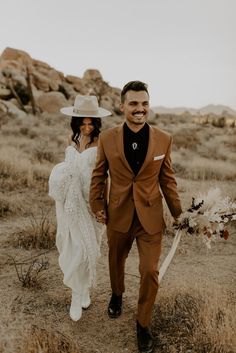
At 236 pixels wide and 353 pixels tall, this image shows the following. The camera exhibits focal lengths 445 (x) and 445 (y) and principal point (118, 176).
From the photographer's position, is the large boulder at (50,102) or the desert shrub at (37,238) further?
the large boulder at (50,102)

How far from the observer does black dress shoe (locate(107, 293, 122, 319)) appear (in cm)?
416

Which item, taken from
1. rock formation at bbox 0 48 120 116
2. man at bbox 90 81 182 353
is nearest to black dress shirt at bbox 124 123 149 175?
man at bbox 90 81 182 353

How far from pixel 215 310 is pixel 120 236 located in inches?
42.6

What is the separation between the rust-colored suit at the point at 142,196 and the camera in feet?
11.4

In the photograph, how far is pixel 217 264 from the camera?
5727mm

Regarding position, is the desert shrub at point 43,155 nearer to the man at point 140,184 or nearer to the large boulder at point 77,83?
the man at point 140,184

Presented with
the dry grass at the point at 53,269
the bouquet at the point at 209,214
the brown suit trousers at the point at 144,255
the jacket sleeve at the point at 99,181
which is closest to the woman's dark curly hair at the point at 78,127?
the jacket sleeve at the point at 99,181

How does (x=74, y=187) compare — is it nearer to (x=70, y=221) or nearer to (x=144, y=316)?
(x=70, y=221)

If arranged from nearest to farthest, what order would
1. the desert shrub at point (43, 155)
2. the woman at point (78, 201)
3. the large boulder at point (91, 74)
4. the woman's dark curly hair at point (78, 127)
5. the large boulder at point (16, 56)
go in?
the woman at point (78, 201), the woman's dark curly hair at point (78, 127), the desert shrub at point (43, 155), the large boulder at point (16, 56), the large boulder at point (91, 74)

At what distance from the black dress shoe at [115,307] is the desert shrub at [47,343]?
598 millimetres

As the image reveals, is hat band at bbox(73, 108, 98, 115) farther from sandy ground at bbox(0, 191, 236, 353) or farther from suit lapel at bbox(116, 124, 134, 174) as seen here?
sandy ground at bbox(0, 191, 236, 353)

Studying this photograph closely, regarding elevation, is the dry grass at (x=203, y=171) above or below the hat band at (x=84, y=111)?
below

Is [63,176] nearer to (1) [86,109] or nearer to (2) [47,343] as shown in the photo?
(1) [86,109]

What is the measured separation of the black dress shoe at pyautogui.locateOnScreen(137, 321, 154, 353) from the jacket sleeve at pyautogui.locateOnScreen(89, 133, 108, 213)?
1.04 meters
